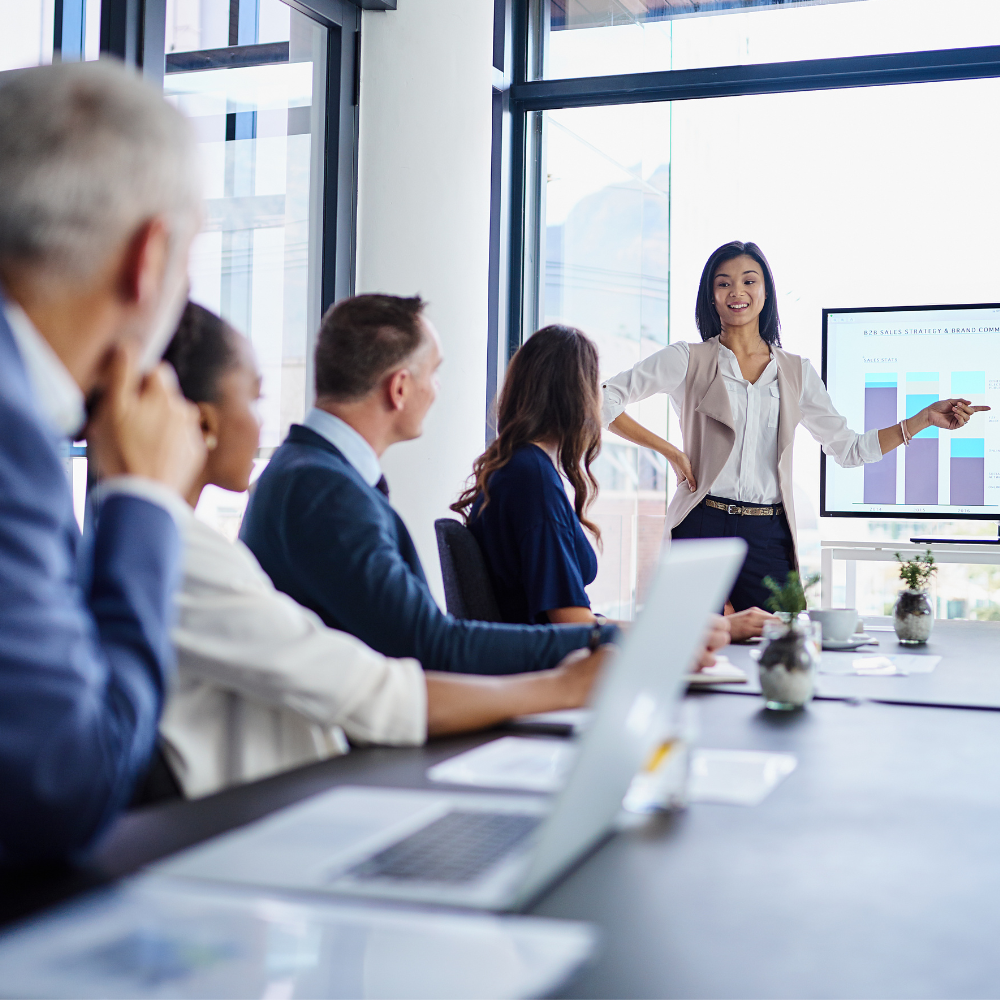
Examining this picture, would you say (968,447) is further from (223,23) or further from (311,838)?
(311,838)

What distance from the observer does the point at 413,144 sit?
412cm

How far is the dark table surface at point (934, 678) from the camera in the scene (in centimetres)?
169

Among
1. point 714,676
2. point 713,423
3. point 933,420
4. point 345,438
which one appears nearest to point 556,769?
point 714,676

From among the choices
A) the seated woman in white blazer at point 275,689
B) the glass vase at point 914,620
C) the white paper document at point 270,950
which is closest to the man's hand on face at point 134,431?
the seated woman in white blazer at point 275,689

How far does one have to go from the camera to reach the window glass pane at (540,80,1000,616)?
450 centimetres

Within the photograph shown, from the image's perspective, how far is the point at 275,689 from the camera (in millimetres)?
1191

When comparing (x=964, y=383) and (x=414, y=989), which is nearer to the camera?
(x=414, y=989)

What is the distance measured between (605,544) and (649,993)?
4.41m

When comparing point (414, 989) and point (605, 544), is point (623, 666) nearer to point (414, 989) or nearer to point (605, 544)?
point (414, 989)

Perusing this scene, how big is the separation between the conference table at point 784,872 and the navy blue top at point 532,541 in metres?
1.03

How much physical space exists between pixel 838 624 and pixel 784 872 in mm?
1560

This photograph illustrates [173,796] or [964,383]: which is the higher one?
[964,383]

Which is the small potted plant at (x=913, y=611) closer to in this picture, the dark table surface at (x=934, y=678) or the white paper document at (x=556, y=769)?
the dark table surface at (x=934, y=678)

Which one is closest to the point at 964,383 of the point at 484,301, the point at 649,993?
the point at 484,301
